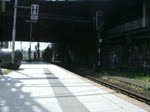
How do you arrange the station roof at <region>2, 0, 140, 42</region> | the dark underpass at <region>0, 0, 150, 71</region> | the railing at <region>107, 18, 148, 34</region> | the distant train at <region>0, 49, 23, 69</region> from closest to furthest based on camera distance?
the distant train at <region>0, 49, 23, 69</region>
the railing at <region>107, 18, 148, 34</region>
the dark underpass at <region>0, 0, 150, 71</region>
the station roof at <region>2, 0, 140, 42</region>

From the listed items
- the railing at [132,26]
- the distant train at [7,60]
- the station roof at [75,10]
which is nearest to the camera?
the distant train at [7,60]

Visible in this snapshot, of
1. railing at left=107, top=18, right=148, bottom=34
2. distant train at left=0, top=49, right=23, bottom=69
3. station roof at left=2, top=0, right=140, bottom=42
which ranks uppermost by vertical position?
station roof at left=2, top=0, right=140, bottom=42

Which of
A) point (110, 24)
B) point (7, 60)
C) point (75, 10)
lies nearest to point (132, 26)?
point (110, 24)

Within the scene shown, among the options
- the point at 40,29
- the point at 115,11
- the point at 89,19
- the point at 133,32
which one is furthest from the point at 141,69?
the point at 40,29

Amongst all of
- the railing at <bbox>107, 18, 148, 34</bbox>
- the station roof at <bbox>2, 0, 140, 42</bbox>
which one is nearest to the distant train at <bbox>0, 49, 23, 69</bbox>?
the station roof at <bbox>2, 0, 140, 42</bbox>

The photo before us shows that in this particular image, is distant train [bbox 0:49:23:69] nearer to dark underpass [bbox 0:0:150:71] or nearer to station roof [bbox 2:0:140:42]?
dark underpass [bbox 0:0:150:71]

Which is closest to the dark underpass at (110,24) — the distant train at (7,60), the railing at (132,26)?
the railing at (132,26)

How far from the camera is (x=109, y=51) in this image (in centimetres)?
4031

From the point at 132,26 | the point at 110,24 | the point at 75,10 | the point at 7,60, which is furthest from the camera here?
the point at 110,24

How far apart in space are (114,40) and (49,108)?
31580 mm

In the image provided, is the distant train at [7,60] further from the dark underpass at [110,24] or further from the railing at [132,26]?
the railing at [132,26]

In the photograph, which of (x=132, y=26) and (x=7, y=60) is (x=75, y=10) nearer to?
(x=132, y=26)

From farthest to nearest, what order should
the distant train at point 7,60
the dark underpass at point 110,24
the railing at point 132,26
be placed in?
the dark underpass at point 110,24, the railing at point 132,26, the distant train at point 7,60

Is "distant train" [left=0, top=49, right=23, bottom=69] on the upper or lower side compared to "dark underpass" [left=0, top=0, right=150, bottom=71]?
lower
